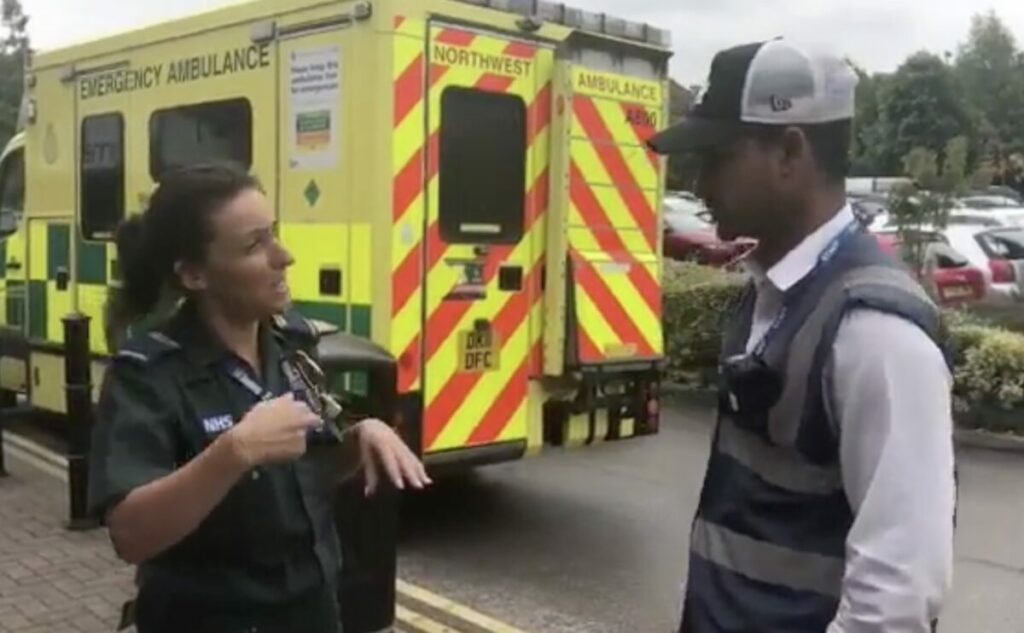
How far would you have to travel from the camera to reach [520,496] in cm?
823

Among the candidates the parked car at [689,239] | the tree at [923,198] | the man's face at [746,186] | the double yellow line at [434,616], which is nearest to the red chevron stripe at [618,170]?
the double yellow line at [434,616]

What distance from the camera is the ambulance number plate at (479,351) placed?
686 cm

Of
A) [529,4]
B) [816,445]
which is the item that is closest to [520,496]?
[529,4]

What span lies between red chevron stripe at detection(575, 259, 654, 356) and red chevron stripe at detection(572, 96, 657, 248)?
52 centimetres

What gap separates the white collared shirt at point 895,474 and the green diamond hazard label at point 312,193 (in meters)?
5.30

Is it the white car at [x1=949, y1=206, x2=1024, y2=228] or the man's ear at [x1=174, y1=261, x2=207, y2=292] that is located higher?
the white car at [x1=949, y1=206, x2=1024, y2=228]

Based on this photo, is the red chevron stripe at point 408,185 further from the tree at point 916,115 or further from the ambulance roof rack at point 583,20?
the tree at point 916,115

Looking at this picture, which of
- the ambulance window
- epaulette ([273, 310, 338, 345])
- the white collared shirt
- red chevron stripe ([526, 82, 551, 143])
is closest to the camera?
the white collared shirt

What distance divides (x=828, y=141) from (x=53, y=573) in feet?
16.9

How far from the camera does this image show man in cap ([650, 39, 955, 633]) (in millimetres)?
1707

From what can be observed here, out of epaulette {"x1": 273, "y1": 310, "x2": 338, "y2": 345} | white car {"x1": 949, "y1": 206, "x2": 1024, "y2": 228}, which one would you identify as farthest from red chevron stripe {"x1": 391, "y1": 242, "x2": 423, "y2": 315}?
white car {"x1": 949, "y1": 206, "x2": 1024, "y2": 228}

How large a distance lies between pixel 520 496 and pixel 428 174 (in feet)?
8.34

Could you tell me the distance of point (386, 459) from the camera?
95.5 inches

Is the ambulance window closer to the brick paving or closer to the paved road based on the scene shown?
the brick paving
